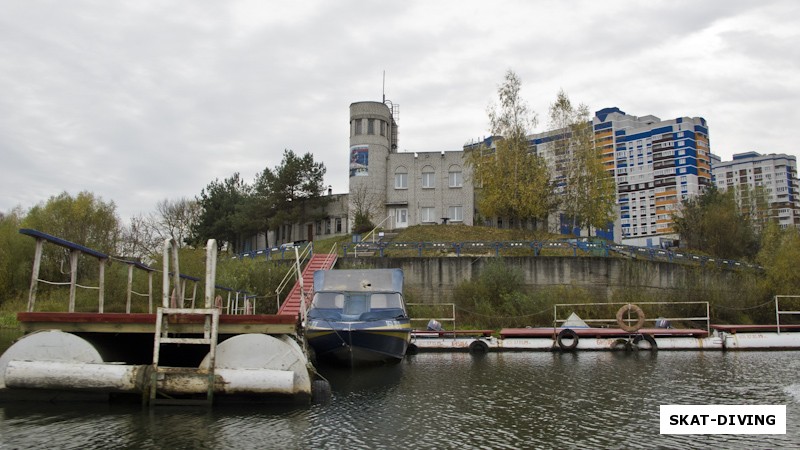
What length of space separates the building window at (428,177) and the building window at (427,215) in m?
2.22

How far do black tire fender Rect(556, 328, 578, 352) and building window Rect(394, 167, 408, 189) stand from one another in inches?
1289

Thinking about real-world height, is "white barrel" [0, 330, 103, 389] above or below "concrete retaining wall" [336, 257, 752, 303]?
below

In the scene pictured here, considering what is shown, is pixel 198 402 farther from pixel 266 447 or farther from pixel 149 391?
pixel 266 447

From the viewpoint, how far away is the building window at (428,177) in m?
58.9

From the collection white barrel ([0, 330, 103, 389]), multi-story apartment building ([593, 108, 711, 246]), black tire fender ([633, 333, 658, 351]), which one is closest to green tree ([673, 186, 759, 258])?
black tire fender ([633, 333, 658, 351])

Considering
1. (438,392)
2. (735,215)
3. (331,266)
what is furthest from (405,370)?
(735,215)

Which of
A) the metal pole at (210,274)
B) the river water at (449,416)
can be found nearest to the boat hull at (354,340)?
the river water at (449,416)

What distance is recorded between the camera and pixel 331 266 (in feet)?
126

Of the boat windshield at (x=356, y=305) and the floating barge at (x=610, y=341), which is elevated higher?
the boat windshield at (x=356, y=305)

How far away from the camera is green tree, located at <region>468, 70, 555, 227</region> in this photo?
48.2 meters

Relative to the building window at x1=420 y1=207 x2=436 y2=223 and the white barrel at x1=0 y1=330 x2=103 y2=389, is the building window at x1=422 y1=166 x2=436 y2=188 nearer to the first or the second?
the building window at x1=420 y1=207 x2=436 y2=223

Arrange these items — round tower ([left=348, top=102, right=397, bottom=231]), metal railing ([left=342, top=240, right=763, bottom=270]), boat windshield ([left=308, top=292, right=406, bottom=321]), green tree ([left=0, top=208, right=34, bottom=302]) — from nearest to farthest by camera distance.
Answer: boat windshield ([left=308, top=292, right=406, bottom=321]) < metal railing ([left=342, top=240, right=763, bottom=270]) < green tree ([left=0, top=208, right=34, bottom=302]) < round tower ([left=348, top=102, right=397, bottom=231])

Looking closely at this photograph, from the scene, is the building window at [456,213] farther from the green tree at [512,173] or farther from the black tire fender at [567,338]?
the black tire fender at [567,338]

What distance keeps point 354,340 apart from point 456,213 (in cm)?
3849
